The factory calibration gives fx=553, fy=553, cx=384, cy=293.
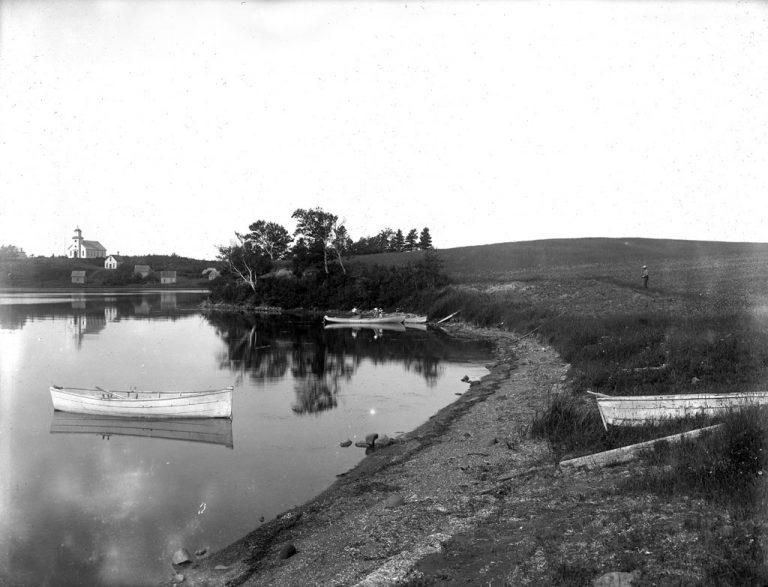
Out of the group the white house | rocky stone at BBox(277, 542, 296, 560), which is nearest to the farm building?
the white house

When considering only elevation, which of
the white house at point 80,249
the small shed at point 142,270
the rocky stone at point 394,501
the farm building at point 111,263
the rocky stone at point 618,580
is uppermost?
the white house at point 80,249

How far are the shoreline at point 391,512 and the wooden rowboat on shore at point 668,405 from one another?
2.28 metres

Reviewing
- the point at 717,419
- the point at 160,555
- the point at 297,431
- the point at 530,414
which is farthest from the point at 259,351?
the point at 717,419

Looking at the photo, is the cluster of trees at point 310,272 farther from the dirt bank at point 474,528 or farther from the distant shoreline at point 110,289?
the dirt bank at point 474,528

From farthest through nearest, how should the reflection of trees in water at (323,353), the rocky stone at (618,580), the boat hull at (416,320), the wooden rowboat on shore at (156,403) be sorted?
1. the boat hull at (416,320)
2. the reflection of trees in water at (323,353)
3. the wooden rowboat on shore at (156,403)
4. the rocky stone at (618,580)

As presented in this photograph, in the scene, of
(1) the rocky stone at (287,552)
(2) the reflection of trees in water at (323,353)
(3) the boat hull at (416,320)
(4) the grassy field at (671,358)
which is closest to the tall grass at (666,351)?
(4) the grassy field at (671,358)

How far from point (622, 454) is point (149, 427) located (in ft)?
60.7

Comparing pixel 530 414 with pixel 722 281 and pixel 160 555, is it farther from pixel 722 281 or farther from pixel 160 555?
pixel 722 281

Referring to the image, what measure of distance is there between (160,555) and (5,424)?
15456mm

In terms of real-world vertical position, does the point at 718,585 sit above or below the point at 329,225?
below

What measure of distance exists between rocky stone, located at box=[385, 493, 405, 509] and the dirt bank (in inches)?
1.0

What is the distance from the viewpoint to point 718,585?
677 cm

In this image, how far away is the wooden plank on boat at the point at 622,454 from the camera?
11867 millimetres

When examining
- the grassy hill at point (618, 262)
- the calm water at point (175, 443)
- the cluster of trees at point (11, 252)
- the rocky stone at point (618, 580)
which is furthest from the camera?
the cluster of trees at point (11, 252)
